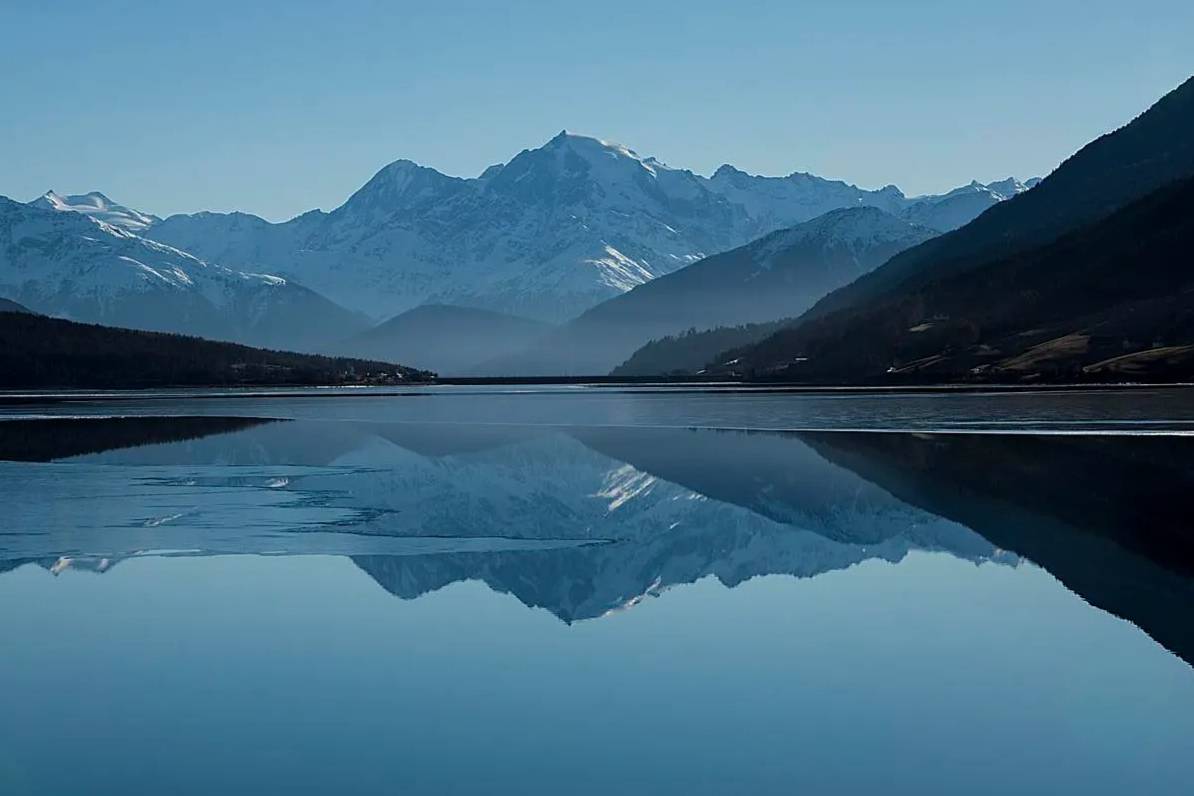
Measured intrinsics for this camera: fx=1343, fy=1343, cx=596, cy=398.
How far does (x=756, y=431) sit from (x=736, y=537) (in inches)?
2430

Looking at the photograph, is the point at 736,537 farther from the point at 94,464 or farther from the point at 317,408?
the point at 317,408

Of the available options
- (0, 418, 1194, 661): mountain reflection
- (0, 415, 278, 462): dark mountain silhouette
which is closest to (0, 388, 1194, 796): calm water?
(0, 418, 1194, 661): mountain reflection

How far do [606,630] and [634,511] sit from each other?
73.3ft

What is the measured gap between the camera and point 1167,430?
9225cm

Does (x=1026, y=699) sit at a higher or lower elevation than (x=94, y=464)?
lower

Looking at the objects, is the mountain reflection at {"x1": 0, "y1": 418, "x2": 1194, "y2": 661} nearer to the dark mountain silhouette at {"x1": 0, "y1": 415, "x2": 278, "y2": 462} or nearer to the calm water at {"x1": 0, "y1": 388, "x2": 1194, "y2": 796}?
the calm water at {"x1": 0, "y1": 388, "x2": 1194, "y2": 796}

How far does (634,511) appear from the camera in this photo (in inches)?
2238

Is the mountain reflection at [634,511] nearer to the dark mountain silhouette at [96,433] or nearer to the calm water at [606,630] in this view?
the calm water at [606,630]

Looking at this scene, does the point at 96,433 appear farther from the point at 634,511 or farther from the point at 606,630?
the point at 606,630

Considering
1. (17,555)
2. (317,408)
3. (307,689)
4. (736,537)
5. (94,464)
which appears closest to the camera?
(307,689)

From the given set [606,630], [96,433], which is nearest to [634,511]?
[606,630]

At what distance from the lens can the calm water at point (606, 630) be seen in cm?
2339

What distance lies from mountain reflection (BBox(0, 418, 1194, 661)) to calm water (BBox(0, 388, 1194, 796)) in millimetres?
265

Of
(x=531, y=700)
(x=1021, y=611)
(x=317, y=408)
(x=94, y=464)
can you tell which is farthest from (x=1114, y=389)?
(x=531, y=700)
